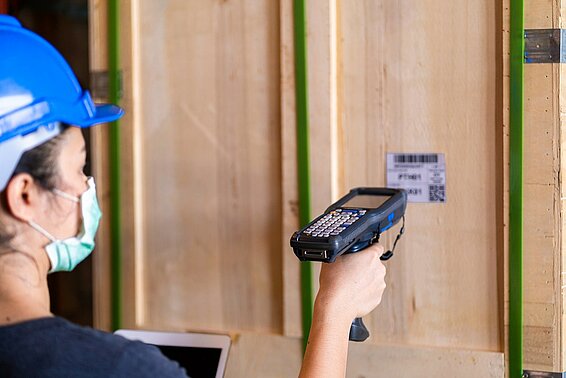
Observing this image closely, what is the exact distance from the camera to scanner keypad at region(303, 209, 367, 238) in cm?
101

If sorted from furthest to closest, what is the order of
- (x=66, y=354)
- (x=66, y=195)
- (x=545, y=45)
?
(x=545, y=45) < (x=66, y=195) < (x=66, y=354)

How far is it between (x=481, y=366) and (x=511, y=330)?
82 mm

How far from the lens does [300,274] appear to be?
1.35 m

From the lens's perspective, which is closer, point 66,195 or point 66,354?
point 66,354

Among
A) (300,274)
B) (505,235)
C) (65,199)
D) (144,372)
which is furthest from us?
(300,274)

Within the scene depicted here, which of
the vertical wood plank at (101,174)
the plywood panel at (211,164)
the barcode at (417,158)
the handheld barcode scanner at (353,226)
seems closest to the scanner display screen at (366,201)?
the handheld barcode scanner at (353,226)

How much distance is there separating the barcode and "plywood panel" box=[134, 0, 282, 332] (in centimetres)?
24

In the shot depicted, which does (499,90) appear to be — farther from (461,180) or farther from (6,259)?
(6,259)

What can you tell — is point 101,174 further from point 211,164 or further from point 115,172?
point 211,164

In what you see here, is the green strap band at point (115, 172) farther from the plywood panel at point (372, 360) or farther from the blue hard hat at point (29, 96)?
the blue hard hat at point (29, 96)

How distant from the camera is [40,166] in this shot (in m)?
0.86

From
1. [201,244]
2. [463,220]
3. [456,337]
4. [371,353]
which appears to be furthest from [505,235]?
[201,244]

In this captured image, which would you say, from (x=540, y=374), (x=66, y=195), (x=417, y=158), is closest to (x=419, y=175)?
(x=417, y=158)

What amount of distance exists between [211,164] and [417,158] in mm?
404
